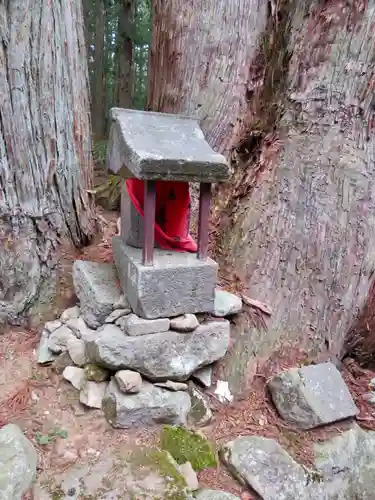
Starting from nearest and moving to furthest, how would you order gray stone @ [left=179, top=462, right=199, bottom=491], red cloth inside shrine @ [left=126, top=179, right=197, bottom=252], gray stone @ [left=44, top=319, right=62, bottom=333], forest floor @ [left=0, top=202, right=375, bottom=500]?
gray stone @ [left=179, top=462, right=199, bottom=491]
forest floor @ [left=0, top=202, right=375, bottom=500]
red cloth inside shrine @ [left=126, top=179, right=197, bottom=252]
gray stone @ [left=44, top=319, right=62, bottom=333]

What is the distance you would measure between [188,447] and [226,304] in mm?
844

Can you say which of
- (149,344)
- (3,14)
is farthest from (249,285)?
(3,14)

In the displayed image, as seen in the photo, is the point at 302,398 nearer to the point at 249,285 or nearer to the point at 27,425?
the point at 249,285

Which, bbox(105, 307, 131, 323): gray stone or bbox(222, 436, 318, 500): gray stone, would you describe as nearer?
bbox(222, 436, 318, 500): gray stone

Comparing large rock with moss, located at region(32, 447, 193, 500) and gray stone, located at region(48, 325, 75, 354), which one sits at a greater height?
gray stone, located at region(48, 325, 75, 354)

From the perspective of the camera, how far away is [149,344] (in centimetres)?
214

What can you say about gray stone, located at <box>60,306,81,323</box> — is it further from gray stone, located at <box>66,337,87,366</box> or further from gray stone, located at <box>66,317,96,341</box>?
gray stone, located at <box>66,337,87,366</box>

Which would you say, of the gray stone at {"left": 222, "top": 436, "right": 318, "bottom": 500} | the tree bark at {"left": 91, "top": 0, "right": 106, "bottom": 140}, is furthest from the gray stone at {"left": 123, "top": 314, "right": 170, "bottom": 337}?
the tree bark at {"left": 91, "top": 0, "right": 106, "bottom": 140}

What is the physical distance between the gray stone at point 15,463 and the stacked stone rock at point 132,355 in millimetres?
356

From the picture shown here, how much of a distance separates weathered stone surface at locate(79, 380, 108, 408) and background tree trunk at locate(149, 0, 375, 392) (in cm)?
74

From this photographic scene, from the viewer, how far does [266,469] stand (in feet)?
6.52

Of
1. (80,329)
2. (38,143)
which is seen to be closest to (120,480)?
(80,329)

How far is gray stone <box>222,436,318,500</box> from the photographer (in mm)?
1937

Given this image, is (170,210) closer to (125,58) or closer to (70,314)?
(70,314)
